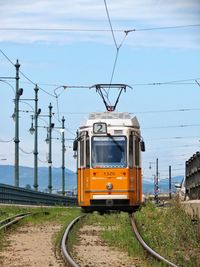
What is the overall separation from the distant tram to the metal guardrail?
30.8 feet

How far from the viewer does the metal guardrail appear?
3488cm

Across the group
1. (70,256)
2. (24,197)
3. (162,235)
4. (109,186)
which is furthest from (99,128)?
(24,197)

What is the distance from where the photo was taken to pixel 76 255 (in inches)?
570

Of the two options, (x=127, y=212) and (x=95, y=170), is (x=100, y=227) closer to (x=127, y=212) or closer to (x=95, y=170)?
(x=95, y=170)

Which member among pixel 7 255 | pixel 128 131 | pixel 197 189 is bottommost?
pixel 7 255

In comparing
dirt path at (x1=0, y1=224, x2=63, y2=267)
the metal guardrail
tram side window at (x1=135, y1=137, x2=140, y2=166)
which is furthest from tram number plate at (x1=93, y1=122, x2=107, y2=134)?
the metal guardrail

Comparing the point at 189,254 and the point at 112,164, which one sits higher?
the point at 112,164

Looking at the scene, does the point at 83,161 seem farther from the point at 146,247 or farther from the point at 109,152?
the point at 146,247

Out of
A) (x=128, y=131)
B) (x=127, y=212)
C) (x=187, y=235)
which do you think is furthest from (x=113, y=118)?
(x=187, y=235)

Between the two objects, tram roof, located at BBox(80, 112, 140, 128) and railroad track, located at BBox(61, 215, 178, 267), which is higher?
tram roof, located at BBox(80, 112, 140, 128)

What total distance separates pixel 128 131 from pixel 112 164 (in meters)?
1.15

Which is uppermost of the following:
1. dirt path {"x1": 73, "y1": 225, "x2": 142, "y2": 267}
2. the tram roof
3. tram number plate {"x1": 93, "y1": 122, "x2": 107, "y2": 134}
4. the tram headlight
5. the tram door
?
the tram roof

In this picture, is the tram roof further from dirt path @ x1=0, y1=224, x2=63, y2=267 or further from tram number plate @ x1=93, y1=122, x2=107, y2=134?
dirt path @ x1=0, y1=224, x2=63, y2=267

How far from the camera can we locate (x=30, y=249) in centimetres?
1584
